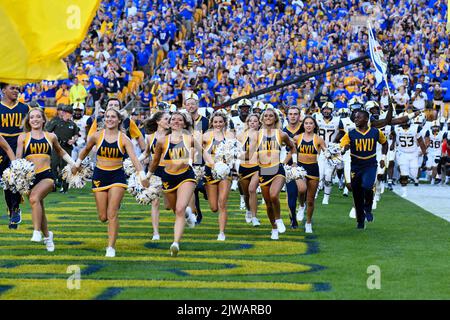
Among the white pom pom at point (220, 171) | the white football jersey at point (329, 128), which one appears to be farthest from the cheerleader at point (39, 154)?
the white football jersey at point (329, 128)

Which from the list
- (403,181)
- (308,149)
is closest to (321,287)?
(308,149)

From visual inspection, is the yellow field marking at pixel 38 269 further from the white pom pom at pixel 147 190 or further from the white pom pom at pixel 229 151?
the white pom pom at pixel 229 151

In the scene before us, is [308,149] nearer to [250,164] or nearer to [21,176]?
[250,164]

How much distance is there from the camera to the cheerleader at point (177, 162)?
39.7 ft

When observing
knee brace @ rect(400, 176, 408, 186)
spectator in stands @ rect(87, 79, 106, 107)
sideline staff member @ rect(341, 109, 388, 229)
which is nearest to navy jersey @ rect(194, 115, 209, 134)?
sideline staff member @ rect(341, 109, 388, 229)

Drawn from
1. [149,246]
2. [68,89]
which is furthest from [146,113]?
[149,246]

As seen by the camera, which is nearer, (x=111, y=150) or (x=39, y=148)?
(x=111, y=150)

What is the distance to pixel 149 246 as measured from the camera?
12.8 meters

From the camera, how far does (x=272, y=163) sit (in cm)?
1393

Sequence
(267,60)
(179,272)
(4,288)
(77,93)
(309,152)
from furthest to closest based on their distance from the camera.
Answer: (267,60) < (77,93) < (309,152) < (179,272) < (4,288)

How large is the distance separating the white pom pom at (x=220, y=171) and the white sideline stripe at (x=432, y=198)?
471 centimetres

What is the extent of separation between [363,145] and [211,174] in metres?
2.56
